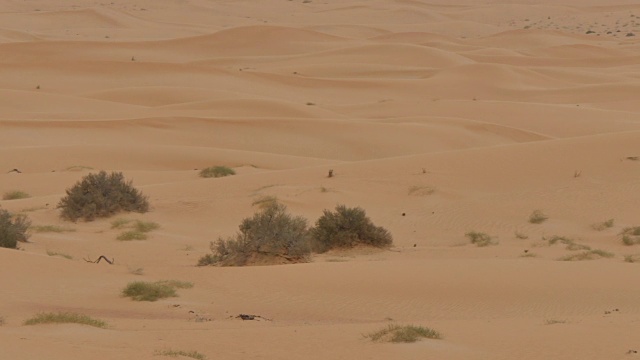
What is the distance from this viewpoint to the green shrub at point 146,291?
10922mm

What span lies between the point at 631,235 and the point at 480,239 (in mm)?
2152

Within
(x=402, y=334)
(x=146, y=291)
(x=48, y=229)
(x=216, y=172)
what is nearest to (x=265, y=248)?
(x=146, y=291)

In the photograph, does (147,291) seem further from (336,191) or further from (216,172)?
(216,172)

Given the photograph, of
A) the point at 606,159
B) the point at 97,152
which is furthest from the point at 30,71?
the point at 606,159

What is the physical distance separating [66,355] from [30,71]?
3810cm

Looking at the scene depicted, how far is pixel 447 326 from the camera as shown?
371 inches

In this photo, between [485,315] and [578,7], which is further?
[578,7]

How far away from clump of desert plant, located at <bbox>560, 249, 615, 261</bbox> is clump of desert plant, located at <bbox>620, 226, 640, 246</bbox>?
103cm

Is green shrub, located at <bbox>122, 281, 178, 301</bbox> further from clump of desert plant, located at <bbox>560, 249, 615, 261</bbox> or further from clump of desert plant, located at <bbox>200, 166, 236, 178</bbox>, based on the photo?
clump of desert plant, located at <bbox>200, 166, 236, 178</bbox>

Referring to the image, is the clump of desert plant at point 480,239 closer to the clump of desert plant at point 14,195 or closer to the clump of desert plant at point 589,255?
the clump of desert plant at point 589,255

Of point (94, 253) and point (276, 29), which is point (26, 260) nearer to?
point (94, 253)

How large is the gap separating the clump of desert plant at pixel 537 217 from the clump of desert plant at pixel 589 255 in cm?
266

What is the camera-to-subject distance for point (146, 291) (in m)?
11.0

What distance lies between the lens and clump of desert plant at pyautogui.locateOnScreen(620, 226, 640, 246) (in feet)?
51.0
